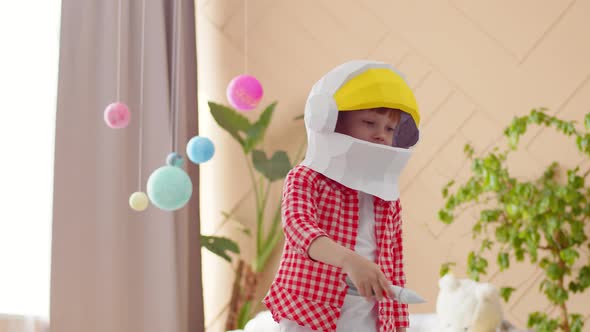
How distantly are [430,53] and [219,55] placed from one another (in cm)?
113

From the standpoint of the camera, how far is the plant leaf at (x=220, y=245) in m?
3.56

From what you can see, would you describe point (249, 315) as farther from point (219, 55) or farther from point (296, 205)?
point (296, 205)

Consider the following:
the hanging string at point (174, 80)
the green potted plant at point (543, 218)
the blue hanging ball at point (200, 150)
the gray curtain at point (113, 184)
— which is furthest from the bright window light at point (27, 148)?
the green potted plant at point (543, 218)

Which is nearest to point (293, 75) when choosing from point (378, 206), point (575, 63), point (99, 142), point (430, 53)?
point (430, 53)

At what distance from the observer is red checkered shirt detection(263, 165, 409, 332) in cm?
129

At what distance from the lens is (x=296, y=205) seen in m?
1.29


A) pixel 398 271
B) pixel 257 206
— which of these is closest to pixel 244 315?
pixel 257 206

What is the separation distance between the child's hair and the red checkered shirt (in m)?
0.14

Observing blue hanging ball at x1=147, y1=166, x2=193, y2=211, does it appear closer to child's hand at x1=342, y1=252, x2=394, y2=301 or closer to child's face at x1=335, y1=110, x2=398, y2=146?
child's face at x1=335, y1=110, x2=398, y2=146

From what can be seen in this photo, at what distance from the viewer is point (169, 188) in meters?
2.24

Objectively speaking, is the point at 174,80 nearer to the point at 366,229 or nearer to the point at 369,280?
the point at 366,229

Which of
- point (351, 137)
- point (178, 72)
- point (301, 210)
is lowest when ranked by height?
point (178, 72)

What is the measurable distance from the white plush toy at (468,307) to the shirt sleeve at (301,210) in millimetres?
1151

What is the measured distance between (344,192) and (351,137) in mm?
107
